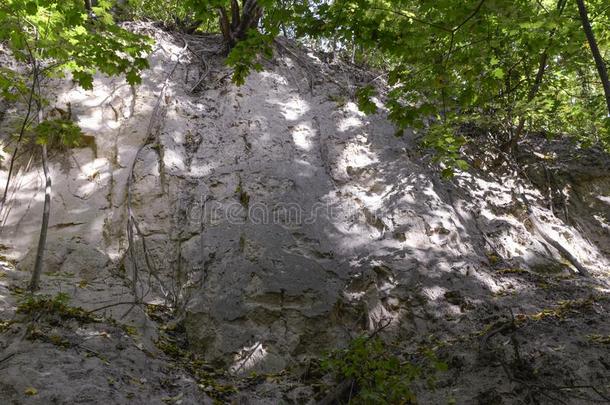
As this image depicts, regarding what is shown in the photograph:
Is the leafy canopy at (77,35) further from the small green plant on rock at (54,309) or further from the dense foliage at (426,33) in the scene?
the small green plant on rock at (54,309)

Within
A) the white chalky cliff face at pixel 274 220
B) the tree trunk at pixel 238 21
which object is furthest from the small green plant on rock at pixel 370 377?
the tree trunk at pixel 238 21

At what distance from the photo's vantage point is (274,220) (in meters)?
6.00

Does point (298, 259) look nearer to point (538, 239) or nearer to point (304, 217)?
point (304, 217)

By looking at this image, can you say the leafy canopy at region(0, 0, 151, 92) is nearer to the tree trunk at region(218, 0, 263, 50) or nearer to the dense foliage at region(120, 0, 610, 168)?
the dense foliage at region(120, 0, 610, 168)

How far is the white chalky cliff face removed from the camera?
507 centimetres

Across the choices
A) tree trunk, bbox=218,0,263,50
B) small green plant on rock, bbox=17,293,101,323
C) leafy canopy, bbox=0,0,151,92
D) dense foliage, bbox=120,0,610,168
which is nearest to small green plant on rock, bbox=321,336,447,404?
dense foliage, bbox=120,0,610,168

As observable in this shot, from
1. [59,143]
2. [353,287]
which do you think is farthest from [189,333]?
[59,143]

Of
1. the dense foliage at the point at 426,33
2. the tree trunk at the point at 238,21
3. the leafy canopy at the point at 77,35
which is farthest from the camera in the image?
the tree trunk at the point at 238,21

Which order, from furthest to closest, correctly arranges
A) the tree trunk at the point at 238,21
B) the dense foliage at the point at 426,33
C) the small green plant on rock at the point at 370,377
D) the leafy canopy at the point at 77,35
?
1. the tree trunk at the point at 238,21
2. the leafy canopy at the point at 77,35
3. the dense foliage at the point at 426,33
4. the small green plant on rock at the point at 370,377

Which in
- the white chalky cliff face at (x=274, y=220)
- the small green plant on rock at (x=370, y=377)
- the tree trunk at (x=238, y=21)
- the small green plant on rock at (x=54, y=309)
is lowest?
the small green plant on rock at (x=370, y=377)

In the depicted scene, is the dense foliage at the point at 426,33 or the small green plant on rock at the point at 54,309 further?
the small green plant on rock at the point at 54,309

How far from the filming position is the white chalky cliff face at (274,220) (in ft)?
16.6

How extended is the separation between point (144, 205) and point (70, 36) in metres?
2.43

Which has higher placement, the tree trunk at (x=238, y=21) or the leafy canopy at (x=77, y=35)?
the tree trunk at (x=238, y=21)
